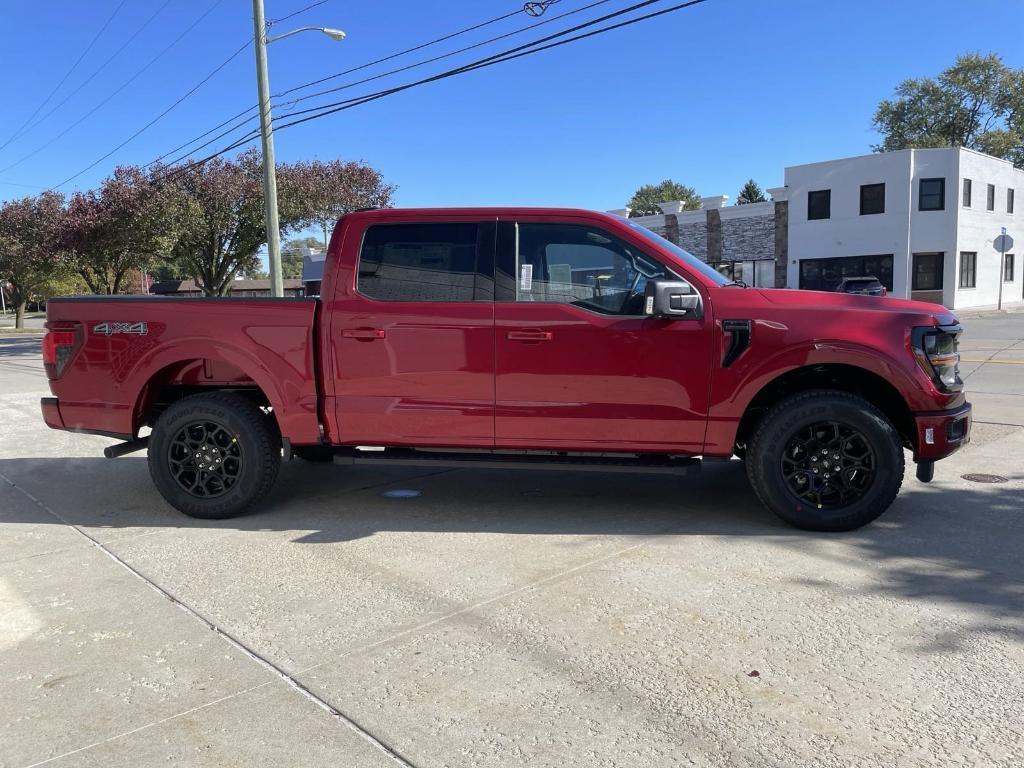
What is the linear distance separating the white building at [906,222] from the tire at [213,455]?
31.7 metres

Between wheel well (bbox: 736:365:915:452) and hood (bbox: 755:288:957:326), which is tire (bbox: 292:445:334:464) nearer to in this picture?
wheel well (bbox: 736:365:915:452)

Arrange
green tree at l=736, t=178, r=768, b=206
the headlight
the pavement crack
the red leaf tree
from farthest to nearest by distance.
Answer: green tree at l=736, t=178, r=768, b=206, the red leaf tree, the headlight, the pavement crack

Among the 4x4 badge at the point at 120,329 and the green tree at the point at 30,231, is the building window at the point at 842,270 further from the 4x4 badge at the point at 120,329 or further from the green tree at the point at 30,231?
the green tree at the point at 30,231

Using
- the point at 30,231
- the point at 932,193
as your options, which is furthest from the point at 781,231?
the point at 30,231

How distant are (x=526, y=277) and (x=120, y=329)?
109 inches

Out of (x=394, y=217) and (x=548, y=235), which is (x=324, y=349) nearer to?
(x=394, y=217)

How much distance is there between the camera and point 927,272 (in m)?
32.7

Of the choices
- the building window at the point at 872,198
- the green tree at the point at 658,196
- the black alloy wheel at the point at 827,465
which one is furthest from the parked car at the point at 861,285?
the green tree at the point at 658,196

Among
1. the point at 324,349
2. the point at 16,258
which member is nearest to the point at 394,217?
the point at 324,349

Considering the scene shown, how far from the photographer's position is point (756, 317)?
15.3 feet

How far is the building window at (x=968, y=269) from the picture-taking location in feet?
108

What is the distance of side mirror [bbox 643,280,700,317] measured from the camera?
15.0 feet

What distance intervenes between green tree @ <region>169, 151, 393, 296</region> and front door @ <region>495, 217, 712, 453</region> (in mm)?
19045

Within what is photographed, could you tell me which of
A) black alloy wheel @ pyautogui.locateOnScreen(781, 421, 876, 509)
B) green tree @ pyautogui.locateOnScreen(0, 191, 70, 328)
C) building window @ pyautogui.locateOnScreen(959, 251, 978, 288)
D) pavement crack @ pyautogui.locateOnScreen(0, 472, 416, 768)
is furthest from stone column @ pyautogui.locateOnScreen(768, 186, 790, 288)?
pavement crack @ pyautogui.locateOnScreen(0, 472, 416, 768)
